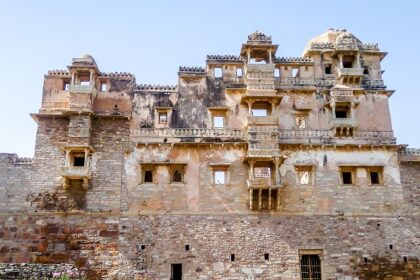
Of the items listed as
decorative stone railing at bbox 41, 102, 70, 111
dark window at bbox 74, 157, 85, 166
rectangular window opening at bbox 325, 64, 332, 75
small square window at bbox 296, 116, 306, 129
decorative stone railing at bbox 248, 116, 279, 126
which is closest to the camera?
dark window at bbox 74, 157, 85, 166

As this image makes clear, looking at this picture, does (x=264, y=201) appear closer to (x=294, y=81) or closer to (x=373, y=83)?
(x=294, y=81)

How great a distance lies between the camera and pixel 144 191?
21.9 m

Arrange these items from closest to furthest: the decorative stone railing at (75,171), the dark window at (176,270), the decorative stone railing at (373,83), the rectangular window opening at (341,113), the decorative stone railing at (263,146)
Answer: the dark window at (176,270), the decorative stone railing at (75,171), the decorative stone railing at (263,146), the rectangular window opening at (341,113), the decorative stone railing at (373,83)

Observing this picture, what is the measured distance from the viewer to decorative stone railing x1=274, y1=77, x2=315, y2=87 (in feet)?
79.2

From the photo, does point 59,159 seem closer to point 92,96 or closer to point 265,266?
point 92,96

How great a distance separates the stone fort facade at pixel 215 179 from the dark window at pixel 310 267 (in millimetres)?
49

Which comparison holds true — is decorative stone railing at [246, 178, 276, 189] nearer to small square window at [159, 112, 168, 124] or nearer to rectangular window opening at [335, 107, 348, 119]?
small square window at [159, 112, 168, 124]

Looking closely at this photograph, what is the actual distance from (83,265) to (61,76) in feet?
29.4

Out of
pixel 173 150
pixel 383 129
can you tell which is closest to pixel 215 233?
pixel 173 150

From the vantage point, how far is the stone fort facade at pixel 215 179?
2114cm

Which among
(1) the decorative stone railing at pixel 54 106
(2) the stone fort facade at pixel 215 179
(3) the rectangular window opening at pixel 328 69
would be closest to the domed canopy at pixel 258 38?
(2) the stone fort facade at pixel 215 179

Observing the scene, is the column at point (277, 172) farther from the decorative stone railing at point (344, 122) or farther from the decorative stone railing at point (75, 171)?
the decorative stone railing at point (75, 171)

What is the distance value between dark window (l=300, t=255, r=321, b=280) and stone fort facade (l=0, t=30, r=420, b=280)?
0.16ft

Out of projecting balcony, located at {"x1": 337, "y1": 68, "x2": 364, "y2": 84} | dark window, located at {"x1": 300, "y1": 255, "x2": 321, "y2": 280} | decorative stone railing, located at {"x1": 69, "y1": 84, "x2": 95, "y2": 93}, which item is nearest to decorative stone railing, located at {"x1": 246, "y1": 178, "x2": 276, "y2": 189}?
dark window, located at {"x1": 300, "y1": 255, "x2": 321, "y2": 280}
